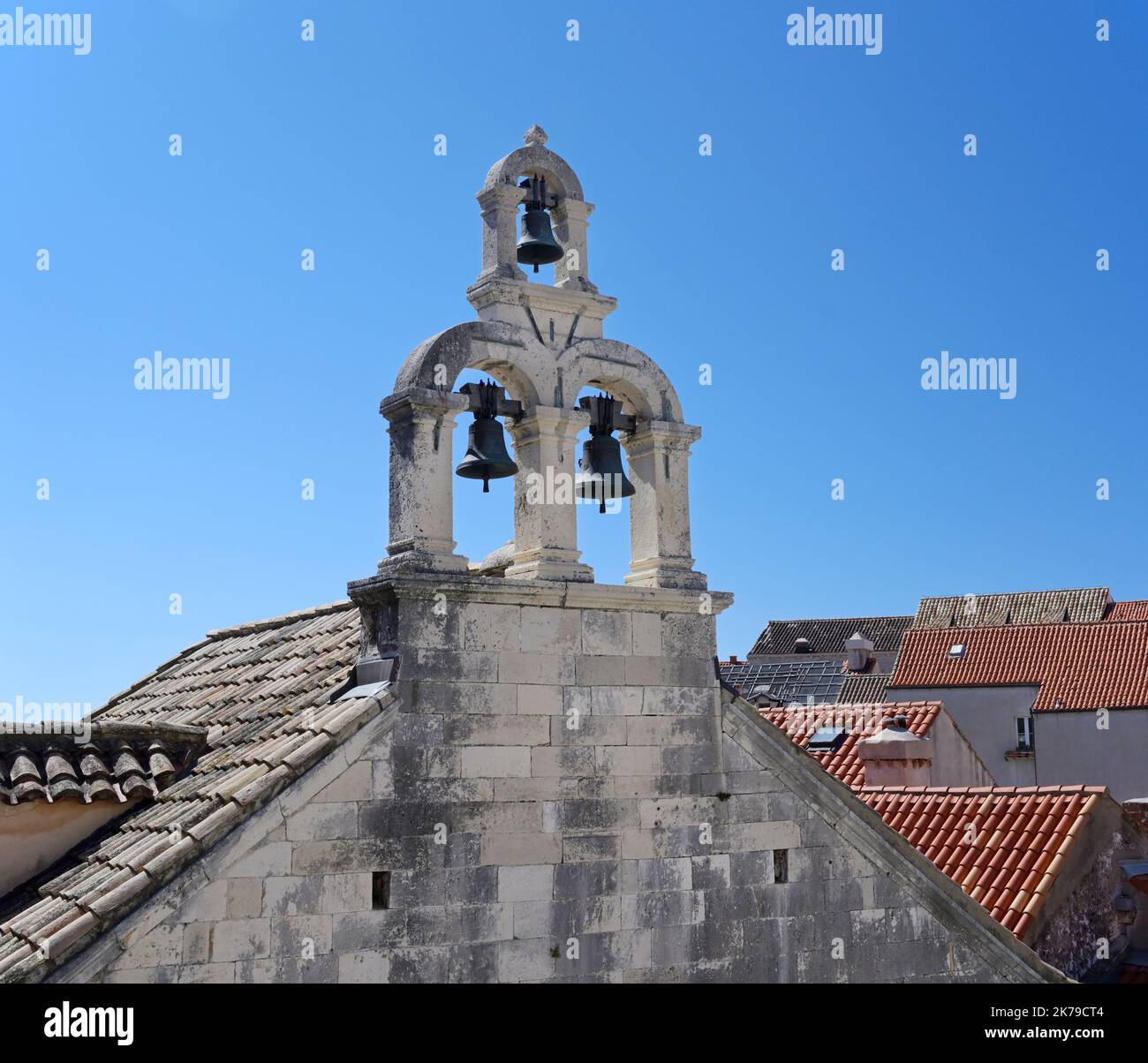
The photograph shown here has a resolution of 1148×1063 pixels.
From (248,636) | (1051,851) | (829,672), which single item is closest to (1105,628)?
(829,672)

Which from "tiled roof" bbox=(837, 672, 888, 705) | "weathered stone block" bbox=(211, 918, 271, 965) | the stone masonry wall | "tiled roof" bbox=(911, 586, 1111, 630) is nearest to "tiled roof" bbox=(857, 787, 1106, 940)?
the stone masonry wall

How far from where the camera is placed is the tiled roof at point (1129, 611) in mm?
48562

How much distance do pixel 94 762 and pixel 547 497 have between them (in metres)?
3.55

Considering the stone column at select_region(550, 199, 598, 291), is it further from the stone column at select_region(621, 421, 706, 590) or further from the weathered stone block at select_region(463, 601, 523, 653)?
the weathered stone block at select_region(463, 601, 523, 653)

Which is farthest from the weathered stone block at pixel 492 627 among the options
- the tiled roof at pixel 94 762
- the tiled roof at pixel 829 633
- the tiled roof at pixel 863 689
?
the tiled roof at pixel 829 633

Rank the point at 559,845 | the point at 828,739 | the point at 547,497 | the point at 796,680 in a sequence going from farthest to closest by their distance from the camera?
the point at 796,680 → the point at 828,739 → the point at 547,497 → the point at 559,845

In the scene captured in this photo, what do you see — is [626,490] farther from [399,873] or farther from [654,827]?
[399,873]

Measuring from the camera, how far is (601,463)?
8516mm

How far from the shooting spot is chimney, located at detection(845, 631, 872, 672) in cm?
5466

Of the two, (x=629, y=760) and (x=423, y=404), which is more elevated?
(x=423, y=404)

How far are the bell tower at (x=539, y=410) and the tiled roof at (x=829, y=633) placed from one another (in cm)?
5352

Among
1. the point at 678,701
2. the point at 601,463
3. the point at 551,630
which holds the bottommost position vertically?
the point at 678,701

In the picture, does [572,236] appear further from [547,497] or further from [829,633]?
[829,633]

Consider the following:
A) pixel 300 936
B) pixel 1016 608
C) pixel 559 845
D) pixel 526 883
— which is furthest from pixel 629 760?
pixel 1016 608
